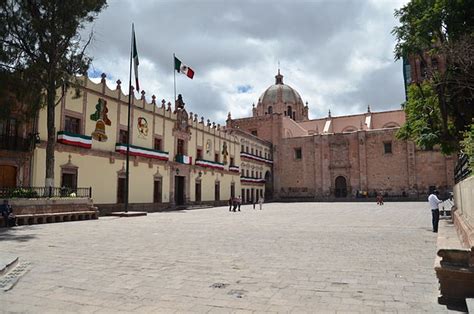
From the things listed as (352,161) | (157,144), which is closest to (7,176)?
(157,144)

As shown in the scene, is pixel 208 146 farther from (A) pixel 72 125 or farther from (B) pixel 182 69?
(A) pixel 72 125

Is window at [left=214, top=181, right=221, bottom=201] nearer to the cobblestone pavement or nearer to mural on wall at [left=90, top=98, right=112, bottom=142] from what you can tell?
mural on wall at [left=90, top=98, right=112, bottom=142]

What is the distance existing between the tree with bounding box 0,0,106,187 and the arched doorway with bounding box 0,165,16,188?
2406mm

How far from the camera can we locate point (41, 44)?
16141 millimetres

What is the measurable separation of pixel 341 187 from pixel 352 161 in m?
3.87

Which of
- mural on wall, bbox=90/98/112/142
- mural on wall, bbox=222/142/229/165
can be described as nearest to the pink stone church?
mural on wall, bbox=222/142/229/165

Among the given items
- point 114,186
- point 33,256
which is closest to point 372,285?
point 33,256

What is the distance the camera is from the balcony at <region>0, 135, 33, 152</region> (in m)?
16.8

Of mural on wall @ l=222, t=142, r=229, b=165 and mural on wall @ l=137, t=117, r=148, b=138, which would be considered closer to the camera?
mural on wall @ l=137, t=117, r=148, b=138

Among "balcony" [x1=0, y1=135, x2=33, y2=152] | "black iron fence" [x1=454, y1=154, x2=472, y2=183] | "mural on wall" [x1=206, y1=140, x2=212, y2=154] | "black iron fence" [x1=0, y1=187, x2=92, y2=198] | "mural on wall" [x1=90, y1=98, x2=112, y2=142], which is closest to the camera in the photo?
"black iron fence" [x1=454, y1=154, x2=472, y2=183]

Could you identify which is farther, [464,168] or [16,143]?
[16,143]

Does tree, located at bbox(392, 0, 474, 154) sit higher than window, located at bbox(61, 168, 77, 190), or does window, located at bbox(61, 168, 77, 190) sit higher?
tree, located at bbox(392, 0, 474, 154)

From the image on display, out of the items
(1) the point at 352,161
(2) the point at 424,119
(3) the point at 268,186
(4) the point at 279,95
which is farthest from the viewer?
(4) the point at 279,95

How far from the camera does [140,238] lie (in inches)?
399
